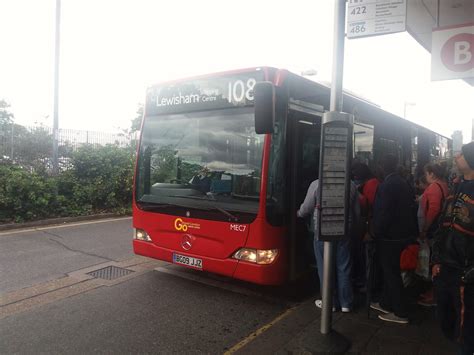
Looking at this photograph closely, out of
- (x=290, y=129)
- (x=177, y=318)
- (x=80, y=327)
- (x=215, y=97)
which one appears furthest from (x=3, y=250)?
(x=290, y=129)

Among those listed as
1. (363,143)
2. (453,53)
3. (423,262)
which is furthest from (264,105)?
(453,53)

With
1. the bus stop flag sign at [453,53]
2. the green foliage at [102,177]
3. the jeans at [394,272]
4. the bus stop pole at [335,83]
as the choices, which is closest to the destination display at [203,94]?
the bus stop pole at [335,83]

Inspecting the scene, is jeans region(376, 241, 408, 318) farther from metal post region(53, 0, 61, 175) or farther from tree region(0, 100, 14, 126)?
tree region(0, 100, 14, 126)

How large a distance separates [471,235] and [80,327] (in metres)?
3.75

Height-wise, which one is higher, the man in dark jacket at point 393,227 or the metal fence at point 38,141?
the metal fence at point 38,141

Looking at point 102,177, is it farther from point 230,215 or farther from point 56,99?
point 230,215

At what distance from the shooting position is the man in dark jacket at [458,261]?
272 cm

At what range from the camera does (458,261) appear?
2.77 m

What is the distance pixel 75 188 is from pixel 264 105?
29.3 feet

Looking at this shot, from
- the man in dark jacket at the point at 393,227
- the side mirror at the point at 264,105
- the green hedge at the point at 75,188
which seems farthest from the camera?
the green hedge at the point at 75,188

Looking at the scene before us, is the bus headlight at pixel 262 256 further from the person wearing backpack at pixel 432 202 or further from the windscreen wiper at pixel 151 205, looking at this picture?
the person wearing backpack at pixel 432 202

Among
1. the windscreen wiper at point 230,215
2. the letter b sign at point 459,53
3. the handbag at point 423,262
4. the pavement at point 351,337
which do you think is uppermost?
the letter b sign at point 459,53

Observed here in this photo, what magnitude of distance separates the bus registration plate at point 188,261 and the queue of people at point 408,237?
4.80ft

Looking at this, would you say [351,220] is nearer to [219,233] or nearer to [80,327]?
[219,233]
